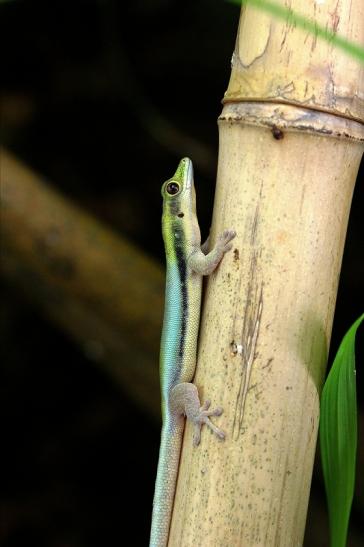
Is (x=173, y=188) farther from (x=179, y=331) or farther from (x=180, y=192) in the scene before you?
(x=179, y=331)

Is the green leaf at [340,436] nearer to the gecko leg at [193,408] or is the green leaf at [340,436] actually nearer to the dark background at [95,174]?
the gecko leg at [193,408]

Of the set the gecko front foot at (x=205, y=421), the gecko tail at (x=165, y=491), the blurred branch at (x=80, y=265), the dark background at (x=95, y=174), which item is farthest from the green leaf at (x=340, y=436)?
the dark background at (x=95, y=174)

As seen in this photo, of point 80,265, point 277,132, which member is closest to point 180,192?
point 277,132

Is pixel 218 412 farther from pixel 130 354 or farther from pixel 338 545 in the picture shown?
pixel 130 354

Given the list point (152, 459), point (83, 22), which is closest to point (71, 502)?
point (152, 459)

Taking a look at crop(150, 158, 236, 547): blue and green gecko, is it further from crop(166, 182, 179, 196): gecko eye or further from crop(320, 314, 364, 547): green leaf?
crop(320, 314, 364, 547): green leaf

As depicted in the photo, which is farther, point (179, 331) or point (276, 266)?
point (179, 331)
